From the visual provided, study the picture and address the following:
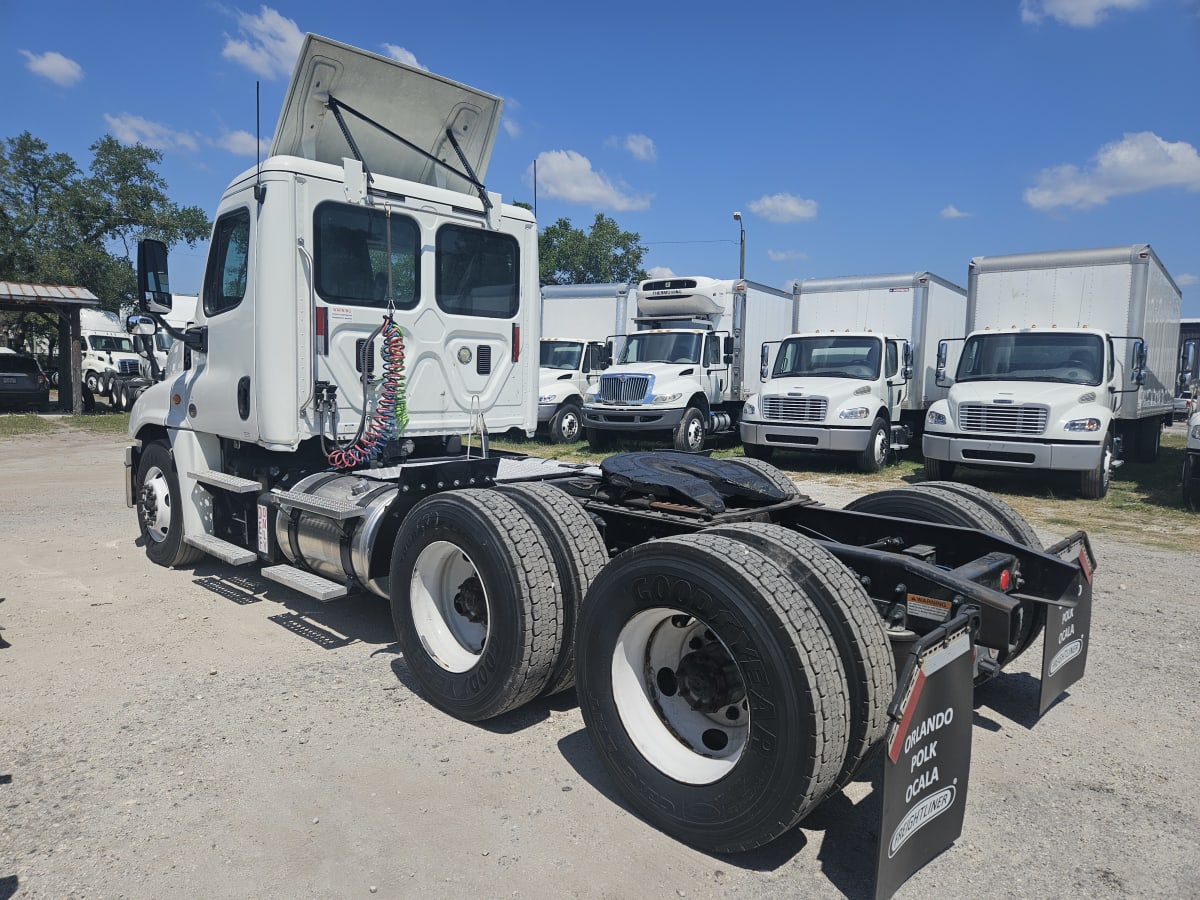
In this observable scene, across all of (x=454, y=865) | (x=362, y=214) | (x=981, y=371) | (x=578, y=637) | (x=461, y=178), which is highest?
(x=461, y=178)

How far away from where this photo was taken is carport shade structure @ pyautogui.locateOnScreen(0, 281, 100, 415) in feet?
70.4

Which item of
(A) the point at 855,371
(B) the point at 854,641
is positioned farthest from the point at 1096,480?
(B) the point at 854,641

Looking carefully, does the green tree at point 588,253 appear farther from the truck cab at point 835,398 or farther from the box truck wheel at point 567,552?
the box truck wheel at point 567,552

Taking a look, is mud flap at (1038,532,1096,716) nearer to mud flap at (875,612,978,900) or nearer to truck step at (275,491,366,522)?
mud flap at (875,612,978,900)

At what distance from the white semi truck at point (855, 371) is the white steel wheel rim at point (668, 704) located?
10.9 m

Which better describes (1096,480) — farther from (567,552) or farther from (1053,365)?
(567,552)

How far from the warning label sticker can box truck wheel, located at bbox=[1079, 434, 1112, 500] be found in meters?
9.40

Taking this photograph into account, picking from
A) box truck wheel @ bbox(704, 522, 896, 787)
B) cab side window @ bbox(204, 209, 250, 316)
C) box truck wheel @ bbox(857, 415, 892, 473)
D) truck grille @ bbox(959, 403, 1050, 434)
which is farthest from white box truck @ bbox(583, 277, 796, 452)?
box truck wheel @ bbox(704, 522, 896, 787)

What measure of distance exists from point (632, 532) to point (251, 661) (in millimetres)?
2329

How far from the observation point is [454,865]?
2814mm

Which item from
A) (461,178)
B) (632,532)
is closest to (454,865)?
(632,532)

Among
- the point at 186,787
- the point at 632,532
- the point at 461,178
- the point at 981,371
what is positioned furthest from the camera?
the point at 981,371

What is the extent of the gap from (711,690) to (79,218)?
39.8 meters

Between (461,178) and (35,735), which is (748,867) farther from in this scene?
(461,178)
